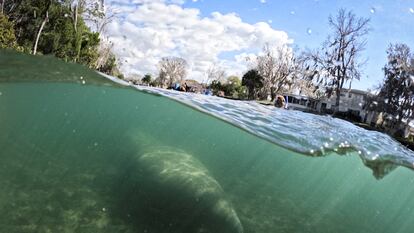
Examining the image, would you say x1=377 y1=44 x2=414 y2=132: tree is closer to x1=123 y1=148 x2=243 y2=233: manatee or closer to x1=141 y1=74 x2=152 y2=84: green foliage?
x1=123 y1=148 x2=243 y2=233: manatee

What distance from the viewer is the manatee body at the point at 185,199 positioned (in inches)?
320

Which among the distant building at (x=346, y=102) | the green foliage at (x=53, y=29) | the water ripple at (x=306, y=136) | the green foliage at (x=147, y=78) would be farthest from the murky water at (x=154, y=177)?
the green foliage at (x=147, y=78)

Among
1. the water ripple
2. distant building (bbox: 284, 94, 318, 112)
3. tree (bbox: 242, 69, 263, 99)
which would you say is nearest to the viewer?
the water ripple

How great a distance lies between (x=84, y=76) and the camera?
589 inches

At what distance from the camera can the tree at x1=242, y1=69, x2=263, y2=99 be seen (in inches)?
2635

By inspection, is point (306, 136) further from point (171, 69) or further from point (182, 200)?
point (171, 69)

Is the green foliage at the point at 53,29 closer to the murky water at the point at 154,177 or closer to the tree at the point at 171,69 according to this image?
the murky water at the point at 154,177

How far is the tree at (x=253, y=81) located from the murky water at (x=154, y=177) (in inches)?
1583

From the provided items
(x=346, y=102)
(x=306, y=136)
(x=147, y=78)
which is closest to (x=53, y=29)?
(x=306, y=136)

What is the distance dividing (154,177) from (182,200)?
4.19 feet

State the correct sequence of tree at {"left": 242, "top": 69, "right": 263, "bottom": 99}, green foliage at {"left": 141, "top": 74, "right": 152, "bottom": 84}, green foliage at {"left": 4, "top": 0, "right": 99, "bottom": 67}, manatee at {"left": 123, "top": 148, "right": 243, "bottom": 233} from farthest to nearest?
green foliage at {"left": 141, "top": 74, "right": 152, "bottom": 84} → tree at {"left": 242, "top": 69, "right": 263, "bottom": 99} → green foliage at {"left": 4, "top": 0, "right": 99, "bottom": 67} → manatee at {"left": 123, "top": 148, "right": 243, "bottom": 233}

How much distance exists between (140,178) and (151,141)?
3511 mm

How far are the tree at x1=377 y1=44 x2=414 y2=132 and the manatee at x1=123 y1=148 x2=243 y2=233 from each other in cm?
3779

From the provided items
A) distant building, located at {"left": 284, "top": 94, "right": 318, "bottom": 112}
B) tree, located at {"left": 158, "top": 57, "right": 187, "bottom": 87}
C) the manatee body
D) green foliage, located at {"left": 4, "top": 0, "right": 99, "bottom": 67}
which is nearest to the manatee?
the manatee body
